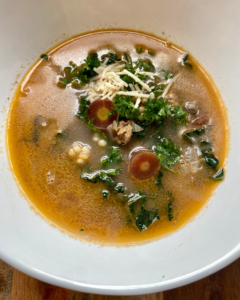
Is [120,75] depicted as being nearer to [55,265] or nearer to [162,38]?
[162,38]

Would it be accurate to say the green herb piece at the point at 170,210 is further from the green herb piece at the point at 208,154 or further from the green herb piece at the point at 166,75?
the green herb piece at the point at 166,75

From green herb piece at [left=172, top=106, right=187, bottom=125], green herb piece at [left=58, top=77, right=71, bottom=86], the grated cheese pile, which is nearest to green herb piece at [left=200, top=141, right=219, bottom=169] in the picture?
green herb piece at [left=172, top=106, right=187, bottom=125]

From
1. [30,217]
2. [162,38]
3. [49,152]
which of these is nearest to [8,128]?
[49,152]

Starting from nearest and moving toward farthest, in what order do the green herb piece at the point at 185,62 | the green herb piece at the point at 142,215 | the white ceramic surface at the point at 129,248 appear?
the white ceramic surface at the point at 129,248
the green herb piece at the point at 142,215
the green herb piece at the point at 185,62

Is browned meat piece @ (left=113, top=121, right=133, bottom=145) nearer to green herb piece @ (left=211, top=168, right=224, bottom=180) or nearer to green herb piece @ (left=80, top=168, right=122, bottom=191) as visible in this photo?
green herb piece @ (left=80, top=168, right=122, bottom=191)

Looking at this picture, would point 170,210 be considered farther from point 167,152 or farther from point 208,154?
point 208,154

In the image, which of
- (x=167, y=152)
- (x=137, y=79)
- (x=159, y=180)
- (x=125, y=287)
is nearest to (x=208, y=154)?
(x=167, y=152)

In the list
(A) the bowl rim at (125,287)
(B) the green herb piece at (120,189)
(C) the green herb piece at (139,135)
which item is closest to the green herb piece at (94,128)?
(C) the green herb piece at (139,135)
